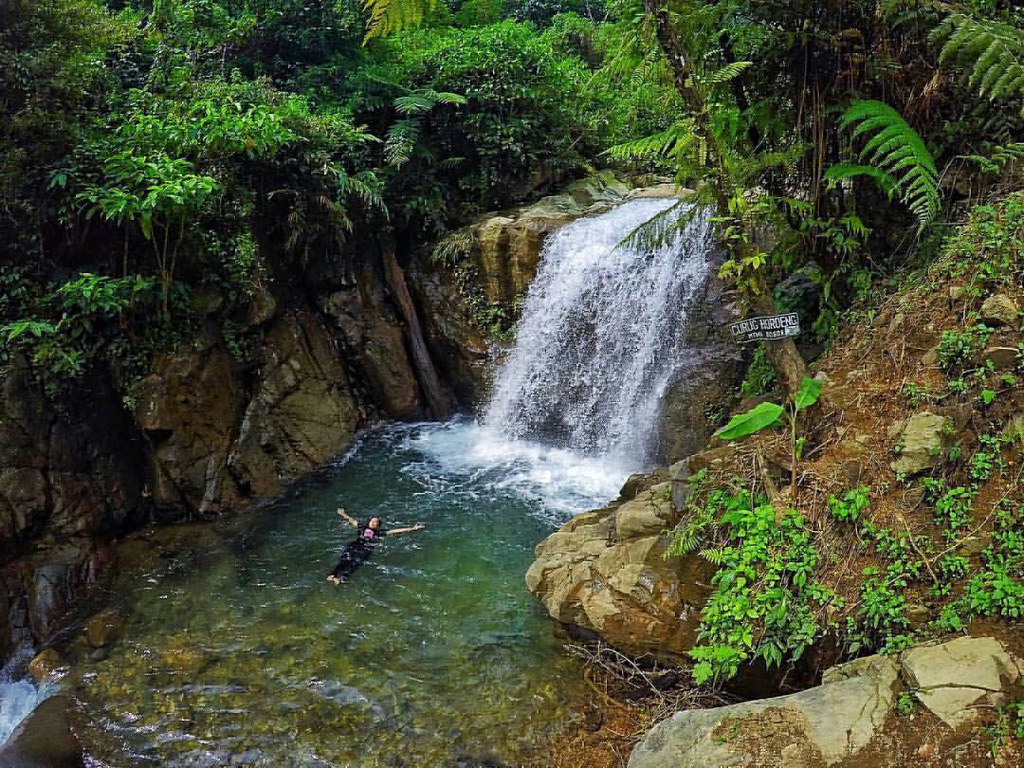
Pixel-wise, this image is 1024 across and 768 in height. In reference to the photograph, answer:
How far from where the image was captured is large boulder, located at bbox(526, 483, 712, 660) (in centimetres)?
429

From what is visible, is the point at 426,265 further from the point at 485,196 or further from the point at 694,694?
the point at 694,694

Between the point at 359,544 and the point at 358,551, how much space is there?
0.36 feet

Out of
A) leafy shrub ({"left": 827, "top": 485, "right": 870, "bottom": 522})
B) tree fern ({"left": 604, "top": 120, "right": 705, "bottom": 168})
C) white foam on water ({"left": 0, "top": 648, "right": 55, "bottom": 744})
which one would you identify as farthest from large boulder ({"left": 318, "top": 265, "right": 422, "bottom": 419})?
leafy shrub ({"left": 827, "top": 485, "right": 870, "bottom": 522})

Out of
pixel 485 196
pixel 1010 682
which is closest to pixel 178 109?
pixel 485 196

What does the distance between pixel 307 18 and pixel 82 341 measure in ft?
22.3

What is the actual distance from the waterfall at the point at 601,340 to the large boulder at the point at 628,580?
8.95ft

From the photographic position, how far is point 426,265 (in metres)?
10.3

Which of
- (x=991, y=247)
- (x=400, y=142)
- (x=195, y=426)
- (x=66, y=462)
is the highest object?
(x=400, y=142)

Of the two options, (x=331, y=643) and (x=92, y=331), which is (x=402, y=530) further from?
(x=92, y=331)

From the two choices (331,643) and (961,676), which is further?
(331,643)

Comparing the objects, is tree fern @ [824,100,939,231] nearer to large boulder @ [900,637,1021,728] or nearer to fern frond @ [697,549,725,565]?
fern frond @ [697,549,725,565]

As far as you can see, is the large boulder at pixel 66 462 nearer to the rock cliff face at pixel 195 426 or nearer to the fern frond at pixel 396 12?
the rock cliff face at pixel 195 426

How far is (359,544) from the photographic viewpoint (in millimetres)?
6625

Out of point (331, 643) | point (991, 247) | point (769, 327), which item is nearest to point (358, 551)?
point (331, 643)
